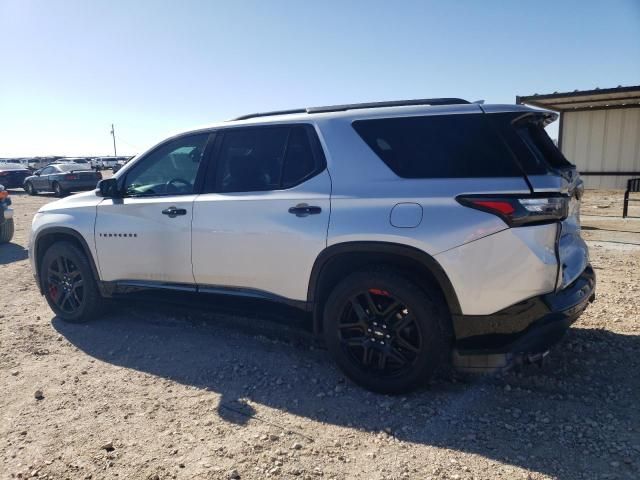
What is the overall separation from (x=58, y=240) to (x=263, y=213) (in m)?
2.58

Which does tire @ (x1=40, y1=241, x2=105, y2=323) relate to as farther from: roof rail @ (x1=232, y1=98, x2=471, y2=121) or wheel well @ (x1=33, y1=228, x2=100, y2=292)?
roof rail @ (x1=232, y1=98, x2=471, y2=121)

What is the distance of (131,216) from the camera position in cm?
438

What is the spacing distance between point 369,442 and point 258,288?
4.69 ft

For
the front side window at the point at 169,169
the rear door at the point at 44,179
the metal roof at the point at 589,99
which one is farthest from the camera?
the rear door at the point at 44,179

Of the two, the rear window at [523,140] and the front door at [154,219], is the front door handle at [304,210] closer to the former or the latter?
the front door at [154,219]

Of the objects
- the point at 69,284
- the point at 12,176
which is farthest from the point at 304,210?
the point at 12,176

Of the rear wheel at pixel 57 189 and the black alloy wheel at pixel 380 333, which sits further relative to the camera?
the rear wheel at pixel 57 189

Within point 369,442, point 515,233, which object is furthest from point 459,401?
point 515,233

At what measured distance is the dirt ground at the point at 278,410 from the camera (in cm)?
265

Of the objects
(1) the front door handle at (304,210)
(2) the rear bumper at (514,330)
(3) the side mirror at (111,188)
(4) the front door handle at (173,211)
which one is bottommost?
(2) the rear bumper at (514,330)

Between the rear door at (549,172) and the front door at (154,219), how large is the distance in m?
2.47

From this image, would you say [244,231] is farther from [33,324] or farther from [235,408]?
[33,324]

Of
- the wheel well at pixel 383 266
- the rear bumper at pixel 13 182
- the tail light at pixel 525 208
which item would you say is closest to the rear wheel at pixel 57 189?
the rear bumper at pixel 13 182

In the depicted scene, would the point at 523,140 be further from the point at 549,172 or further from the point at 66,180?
the point at 66,180
